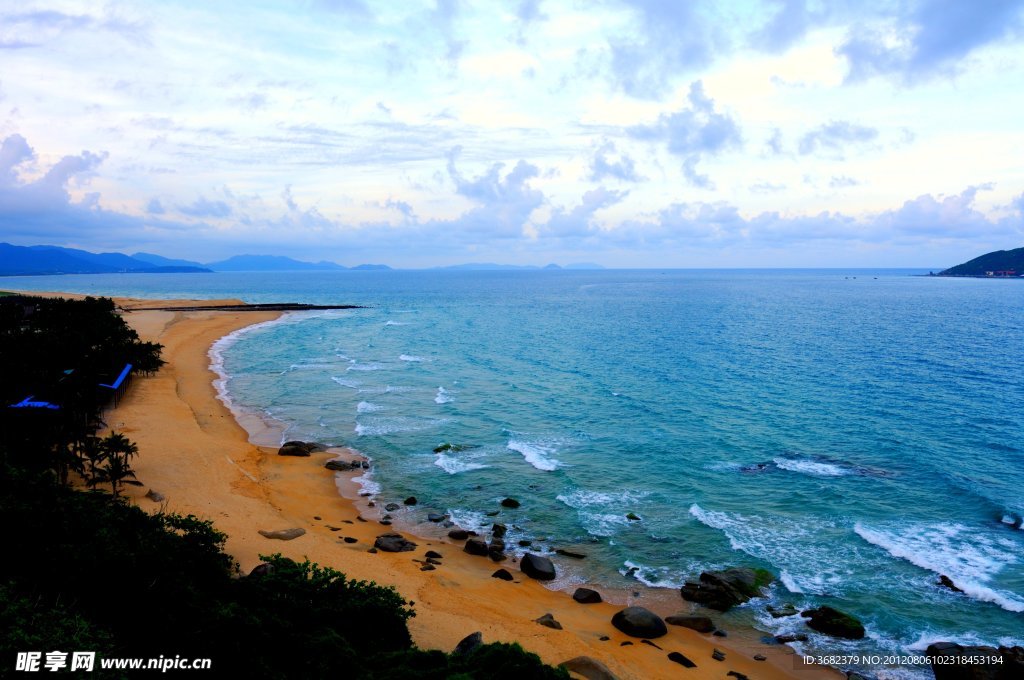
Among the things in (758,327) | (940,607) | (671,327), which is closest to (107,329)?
(940,607)

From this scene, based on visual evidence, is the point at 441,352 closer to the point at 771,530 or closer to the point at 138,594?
the point at 771,530

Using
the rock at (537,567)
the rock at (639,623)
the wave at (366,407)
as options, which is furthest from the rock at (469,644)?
the wave at (366,407)

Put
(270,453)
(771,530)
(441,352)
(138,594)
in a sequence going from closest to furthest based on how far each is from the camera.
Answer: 1. (138,594)
2. (771,530)
3. (270,453)
4. (441,352)

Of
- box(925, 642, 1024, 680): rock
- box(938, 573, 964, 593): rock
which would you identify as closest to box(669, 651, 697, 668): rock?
box(925, 642, 1024, 680): rock

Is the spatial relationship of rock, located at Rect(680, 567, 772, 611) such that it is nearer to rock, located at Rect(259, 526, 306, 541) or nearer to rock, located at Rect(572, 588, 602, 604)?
rock, located at Rect(572, 588, 602, 604)

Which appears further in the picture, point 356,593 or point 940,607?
point 940,607

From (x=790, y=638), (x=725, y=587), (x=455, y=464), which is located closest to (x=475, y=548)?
(x=725, y=587)
